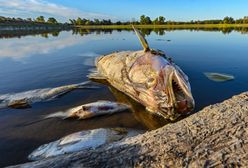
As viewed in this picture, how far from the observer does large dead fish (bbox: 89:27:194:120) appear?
21.5 ft

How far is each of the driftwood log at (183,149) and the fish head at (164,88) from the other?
2.53 m

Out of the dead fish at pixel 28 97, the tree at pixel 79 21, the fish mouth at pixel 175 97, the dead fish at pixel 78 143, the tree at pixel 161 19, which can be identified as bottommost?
the dead fish at pixel 78 143

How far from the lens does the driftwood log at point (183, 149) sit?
9.96ft

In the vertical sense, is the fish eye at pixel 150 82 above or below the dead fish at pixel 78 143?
above

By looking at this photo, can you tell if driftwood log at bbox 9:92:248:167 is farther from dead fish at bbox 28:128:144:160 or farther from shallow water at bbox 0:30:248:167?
shallow water at bbox 0:30:248:167

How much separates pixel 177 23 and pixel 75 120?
117 m

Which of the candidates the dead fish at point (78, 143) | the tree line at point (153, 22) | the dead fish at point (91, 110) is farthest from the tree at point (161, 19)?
the dead fish at point (78, 143)

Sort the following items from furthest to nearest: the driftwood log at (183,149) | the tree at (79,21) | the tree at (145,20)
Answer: the tree at (79,21), the tree at (145,20), the driftwood log at (183,149)

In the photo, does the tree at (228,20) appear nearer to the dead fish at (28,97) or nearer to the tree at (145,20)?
the tree at (145,20)

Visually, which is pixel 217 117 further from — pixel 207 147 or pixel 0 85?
pixel 0 85

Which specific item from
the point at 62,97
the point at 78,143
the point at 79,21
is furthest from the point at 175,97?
the point at 79,21

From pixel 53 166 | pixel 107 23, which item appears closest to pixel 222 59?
pixel 53 166

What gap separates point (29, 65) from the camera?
15688 millimetres

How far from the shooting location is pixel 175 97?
21.9ft
